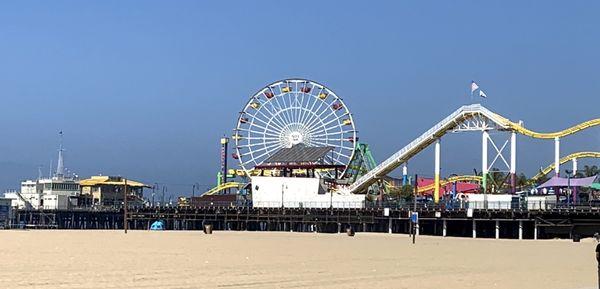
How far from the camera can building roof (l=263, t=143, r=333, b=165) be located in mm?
95312

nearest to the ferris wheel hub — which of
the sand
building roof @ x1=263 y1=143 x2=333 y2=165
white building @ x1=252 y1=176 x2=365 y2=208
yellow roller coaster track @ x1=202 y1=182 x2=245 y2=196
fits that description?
building roof @ x1=263 y1=143 x2=333 y2=165

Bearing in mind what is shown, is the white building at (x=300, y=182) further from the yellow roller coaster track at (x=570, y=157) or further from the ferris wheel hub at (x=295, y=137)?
the yellow roller coaster track at (x=570, y=157)

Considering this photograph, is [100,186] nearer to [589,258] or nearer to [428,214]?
[428,214]

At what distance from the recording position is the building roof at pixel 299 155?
9531 centimetres

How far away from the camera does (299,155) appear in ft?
318

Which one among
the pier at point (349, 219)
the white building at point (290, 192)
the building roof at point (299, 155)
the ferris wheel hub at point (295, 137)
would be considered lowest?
the pier at point (349, 219)

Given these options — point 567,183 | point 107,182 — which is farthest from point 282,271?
point 107,182

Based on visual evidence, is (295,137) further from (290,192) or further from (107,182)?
(107,182)

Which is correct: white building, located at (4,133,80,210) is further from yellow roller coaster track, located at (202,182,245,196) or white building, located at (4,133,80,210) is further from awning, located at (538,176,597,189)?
awning, located at (538,176,597,189)

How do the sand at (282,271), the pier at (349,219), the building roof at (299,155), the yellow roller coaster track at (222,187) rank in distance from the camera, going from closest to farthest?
the sand at (282,271)
the pier at (349,219)
the building roof at (299,155)
the yellow roller coaster track at (222,187)

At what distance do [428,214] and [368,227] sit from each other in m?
7.50

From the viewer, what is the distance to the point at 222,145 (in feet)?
472

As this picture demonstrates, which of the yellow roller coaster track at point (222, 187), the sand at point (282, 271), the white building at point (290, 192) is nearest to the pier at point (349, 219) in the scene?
the white building at point (290, 192)

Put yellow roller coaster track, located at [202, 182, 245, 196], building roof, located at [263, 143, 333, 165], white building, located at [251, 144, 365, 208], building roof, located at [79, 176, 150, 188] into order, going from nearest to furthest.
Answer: white building, located at [251, 144, 365, 208] < building roof, located at [263, 143, 333, 165] < yellow roller coaster track, located at [202, 182, 245, 196] < building roof, located at [79, 176, 150, 188]
